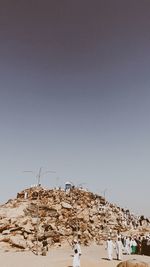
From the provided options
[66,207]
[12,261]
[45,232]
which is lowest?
[12,261]

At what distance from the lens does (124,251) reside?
29.8 m

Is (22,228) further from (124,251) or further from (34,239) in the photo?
(124,251)

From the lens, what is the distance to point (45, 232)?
3819 centimetres

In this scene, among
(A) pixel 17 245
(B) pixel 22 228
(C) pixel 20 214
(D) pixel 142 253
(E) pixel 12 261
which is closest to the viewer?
Result: (E) pixel 12 261

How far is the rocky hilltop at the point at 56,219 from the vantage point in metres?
36.5

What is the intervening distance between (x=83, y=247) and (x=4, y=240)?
9.59 meters

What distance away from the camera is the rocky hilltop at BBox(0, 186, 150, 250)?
36.5 meters

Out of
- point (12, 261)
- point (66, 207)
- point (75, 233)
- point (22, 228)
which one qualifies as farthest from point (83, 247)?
point (12, 261)

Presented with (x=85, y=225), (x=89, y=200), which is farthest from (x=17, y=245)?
(x=89, y=200)

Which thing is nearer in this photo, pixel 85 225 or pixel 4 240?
pixel 4 240

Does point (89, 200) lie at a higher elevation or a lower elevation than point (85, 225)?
higher

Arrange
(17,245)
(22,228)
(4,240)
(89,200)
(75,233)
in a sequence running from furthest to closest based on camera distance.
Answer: (89,200) → (75,233) → (22,228) → (4,240) → (17,245)

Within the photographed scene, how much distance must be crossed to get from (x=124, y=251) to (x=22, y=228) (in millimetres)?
12981

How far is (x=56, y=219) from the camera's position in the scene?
44.5 meters
